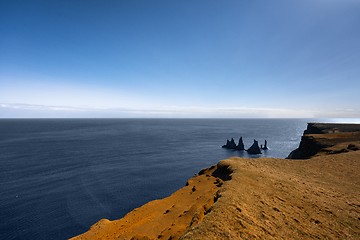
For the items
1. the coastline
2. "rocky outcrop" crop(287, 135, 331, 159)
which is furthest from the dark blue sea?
"rocky outcrop" crop(287, 135, 331, 159)

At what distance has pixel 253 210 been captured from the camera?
42.2 ft

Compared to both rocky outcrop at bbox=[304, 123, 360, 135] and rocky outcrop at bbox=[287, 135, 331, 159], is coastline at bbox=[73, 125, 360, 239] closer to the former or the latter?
rocky outcrop at bbox=[287, 135, 331, 159]

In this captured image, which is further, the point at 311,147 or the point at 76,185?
the point at 76,185

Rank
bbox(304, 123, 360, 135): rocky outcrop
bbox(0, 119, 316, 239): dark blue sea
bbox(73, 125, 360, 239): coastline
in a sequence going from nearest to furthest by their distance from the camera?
bbox(73, 125, 360, 239): coastline → bbox(0, 119, 316, 239): dark blue sea → bbox(304, 123, 360, 135): rocky outcrop

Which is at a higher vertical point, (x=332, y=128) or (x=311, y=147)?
(x=332, y=128)

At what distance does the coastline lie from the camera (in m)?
11.1

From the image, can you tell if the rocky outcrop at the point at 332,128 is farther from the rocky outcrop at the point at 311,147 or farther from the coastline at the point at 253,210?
the coastline at the point at 253,210

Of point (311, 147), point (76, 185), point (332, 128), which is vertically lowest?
point (76, 185)

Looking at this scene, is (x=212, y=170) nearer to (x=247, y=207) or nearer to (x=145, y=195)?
(x=247, y=207)

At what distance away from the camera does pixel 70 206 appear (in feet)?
153

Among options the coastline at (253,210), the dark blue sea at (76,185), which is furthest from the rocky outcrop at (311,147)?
the dark blue sea at (76,185)

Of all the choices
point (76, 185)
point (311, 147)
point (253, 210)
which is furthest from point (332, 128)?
point (76, 185)

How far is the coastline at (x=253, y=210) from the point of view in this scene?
11078 millimetres

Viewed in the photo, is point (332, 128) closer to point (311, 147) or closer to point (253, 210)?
point (311, 147)
